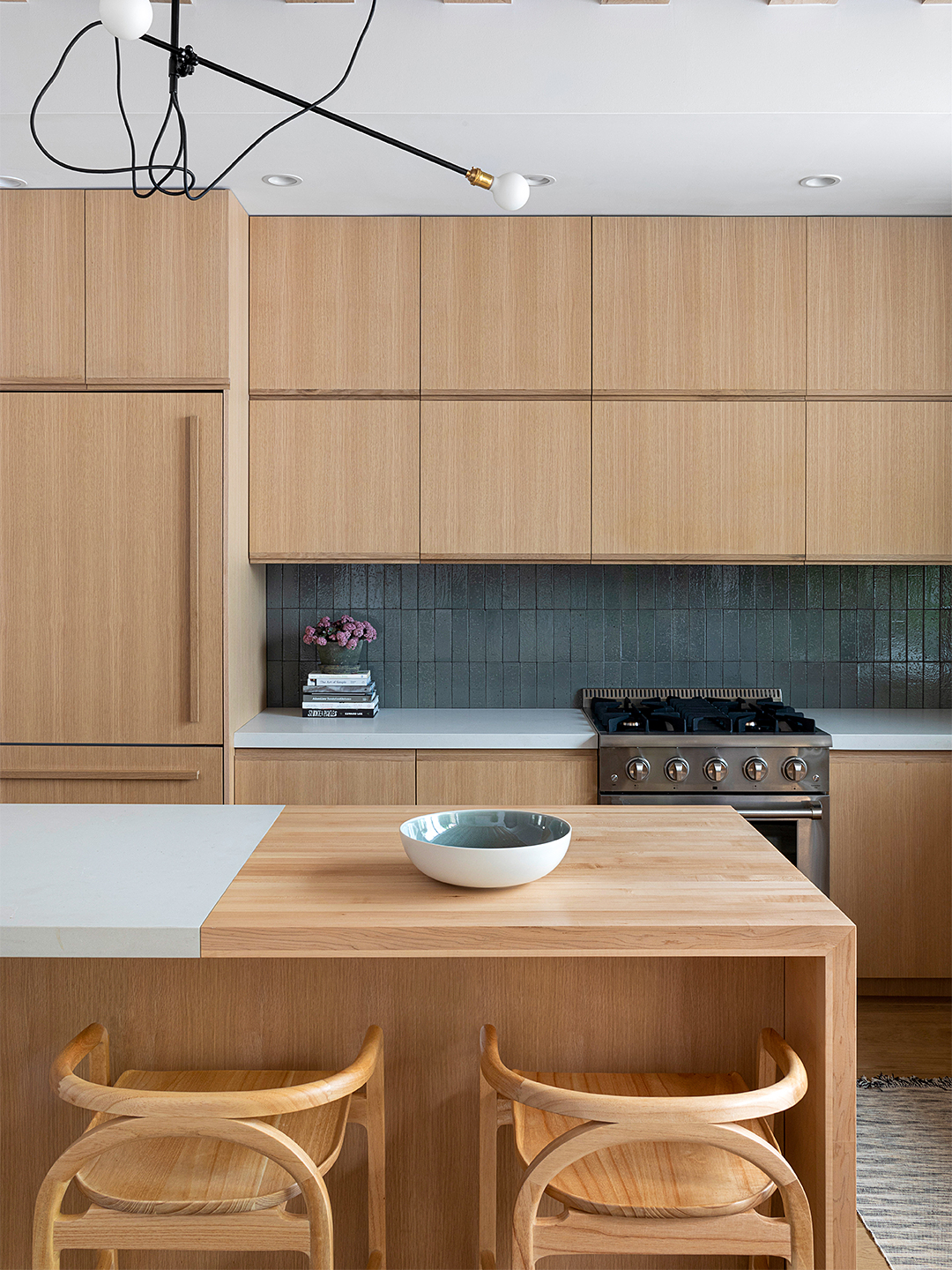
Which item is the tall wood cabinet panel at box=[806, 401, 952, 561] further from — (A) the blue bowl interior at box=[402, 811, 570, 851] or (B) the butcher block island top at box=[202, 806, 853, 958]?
(A) the blue bowl interior at box=[402, 811, 570, 851]

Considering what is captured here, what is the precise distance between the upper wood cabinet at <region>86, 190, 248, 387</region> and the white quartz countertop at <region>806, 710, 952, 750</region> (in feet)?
7.29

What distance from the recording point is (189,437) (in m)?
2.96

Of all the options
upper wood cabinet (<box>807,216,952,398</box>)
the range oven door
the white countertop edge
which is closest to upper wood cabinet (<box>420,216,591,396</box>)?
upper wood cabinet (<box>807,216,952,398</box>)

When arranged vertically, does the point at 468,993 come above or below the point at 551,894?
below

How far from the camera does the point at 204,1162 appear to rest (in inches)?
51.1

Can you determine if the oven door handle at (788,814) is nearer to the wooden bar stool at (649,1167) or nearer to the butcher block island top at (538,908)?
the butcher block island top at (538,908)

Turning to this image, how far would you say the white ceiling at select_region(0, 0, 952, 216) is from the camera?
235 centimetres

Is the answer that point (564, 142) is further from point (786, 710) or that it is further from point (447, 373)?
point (786, 710)

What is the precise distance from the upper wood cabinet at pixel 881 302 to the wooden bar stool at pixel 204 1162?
2721 mm

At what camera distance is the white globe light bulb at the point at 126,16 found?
3.90 ft

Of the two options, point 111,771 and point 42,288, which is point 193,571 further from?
point 42,288

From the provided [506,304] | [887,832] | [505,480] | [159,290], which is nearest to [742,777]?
[887,832]

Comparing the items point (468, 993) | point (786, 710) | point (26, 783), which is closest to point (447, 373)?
point (786, 710)

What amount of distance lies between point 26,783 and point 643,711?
198 centimetres
